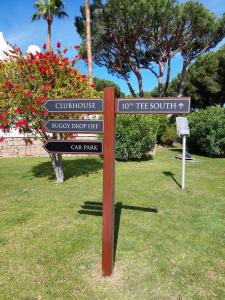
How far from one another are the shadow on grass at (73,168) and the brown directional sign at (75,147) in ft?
16.4

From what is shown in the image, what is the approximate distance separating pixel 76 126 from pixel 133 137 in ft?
25.9

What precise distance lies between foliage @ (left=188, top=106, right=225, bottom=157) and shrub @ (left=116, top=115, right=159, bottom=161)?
3.08 metres

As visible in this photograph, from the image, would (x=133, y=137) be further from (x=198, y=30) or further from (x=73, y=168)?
(x=198, y=30)

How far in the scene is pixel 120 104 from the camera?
3076 millimetres

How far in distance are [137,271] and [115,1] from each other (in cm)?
1863

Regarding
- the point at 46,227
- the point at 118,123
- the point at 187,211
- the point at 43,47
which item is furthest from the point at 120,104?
the point at 118,123

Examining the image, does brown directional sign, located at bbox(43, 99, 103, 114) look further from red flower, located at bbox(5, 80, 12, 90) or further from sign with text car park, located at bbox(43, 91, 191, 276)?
red flower, located at bbox(5, 80, 12, 90)

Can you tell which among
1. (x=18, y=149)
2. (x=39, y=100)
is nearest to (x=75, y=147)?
(x=39, y=100)

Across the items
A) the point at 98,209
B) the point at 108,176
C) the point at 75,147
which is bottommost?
the point at 98,209

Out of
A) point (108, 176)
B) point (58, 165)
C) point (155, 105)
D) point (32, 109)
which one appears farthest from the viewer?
point (58, 165)

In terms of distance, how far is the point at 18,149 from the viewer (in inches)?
499

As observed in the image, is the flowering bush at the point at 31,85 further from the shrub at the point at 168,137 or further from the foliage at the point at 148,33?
the foliage at the point at 148,33

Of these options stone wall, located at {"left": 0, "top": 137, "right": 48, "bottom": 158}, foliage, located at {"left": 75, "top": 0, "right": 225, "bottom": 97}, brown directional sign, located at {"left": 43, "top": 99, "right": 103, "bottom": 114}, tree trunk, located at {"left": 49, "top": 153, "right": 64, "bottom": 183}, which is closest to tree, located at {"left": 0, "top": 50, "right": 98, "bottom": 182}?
tree trunk, located at {"left": 49, "top": 153, "right": 64, "bottom": 183}

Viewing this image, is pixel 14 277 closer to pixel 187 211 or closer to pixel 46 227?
pixel 46 227
